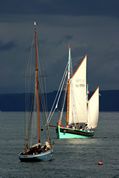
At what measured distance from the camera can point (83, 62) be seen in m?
186

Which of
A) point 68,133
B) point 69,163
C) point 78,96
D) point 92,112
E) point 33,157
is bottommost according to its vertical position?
point 69,163

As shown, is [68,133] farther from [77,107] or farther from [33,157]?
[33,157]

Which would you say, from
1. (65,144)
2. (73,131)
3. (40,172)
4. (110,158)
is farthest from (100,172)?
(73,131)

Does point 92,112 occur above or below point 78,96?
below

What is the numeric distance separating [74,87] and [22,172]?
71.8m

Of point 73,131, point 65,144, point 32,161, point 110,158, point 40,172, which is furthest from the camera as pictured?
point 73,131

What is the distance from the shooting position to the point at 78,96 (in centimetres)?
18488

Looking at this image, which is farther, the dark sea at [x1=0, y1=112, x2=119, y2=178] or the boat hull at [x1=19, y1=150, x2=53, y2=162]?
the boat hull at [x1=19, y1=150, x2=53, y2=162]

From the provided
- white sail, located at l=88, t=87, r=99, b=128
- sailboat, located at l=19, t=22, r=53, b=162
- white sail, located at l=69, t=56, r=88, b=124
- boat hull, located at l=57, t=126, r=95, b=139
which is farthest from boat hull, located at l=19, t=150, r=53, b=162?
white sail, located at l=88, t=87, r=99, b=128

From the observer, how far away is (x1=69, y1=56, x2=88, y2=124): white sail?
A: 18238 cm

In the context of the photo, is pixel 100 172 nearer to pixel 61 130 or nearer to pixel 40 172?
pixel 40 172

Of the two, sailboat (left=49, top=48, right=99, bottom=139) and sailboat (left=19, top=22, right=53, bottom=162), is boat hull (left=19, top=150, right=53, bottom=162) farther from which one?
sailboat (left=49, top=48, right=99, bottom=139)

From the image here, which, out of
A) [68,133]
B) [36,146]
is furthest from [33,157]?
[68,133]

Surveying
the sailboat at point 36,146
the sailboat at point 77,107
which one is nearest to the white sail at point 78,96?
the sailboat at point 77,107
